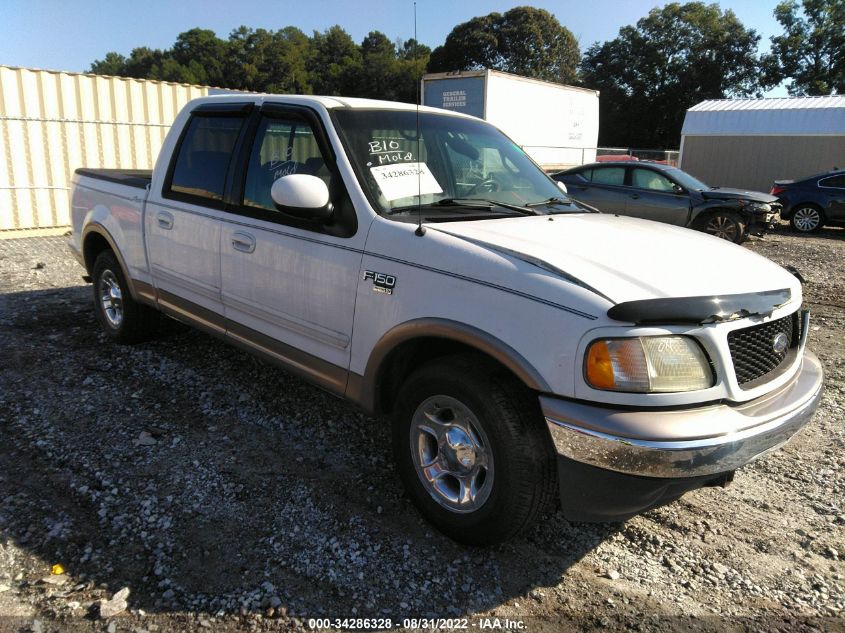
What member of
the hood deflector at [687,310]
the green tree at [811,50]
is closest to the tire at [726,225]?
the hood deflector at [687,310]

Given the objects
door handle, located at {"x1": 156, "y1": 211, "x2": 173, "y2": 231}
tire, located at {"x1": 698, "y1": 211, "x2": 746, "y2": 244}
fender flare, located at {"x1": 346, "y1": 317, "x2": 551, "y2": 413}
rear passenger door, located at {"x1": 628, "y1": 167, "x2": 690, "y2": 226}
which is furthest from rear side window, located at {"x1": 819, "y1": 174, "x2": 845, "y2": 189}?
fender flare, located at {"x1": 346, "y1": 317, "x2": 551, "y2": 413}

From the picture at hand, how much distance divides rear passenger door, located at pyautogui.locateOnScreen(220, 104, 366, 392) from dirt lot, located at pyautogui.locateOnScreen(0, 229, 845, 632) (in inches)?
24.8

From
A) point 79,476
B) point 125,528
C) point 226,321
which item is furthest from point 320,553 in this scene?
point 226,321

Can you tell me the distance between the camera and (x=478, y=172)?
3.79 meters

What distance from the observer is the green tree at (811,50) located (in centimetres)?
4988

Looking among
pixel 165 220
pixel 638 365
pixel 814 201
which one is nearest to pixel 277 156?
pixel 165 220

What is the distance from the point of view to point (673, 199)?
12.2 metres

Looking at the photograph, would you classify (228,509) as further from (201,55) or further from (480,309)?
(201,55)

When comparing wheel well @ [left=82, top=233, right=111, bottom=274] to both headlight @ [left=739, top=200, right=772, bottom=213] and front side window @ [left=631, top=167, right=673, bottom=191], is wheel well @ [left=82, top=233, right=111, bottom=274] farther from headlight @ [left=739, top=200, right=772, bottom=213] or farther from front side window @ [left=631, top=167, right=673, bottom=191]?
headlight @ [left=739, top=200, right=772, bottom=213]

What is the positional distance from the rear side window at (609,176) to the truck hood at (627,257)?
9.67 m

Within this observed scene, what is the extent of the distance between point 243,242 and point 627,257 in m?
2.18

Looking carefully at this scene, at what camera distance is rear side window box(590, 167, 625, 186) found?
1259 cm

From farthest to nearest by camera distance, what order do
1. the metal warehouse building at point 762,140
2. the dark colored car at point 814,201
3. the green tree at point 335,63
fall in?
the green tree at point 335,63 → the metal warehouse building at point 762,140 → the dark colored car at point 814,201

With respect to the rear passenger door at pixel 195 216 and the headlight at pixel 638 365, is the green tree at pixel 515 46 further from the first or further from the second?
the headlight at pixel 638 365
